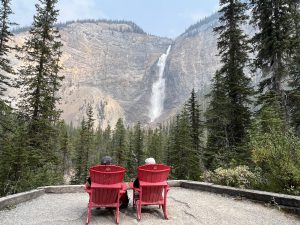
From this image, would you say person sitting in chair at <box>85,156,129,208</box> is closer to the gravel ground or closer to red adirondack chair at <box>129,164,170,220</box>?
the gravel ground

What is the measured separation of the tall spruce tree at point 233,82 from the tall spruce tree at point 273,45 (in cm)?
104

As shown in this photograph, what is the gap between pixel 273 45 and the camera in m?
15.9

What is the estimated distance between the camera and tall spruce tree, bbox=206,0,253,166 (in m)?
17.2

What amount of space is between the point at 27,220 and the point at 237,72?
14.5 meters

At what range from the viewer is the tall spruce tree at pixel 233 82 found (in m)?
17.2

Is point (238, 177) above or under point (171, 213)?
above


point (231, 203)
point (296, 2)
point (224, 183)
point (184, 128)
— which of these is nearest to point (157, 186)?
point (231, 203)

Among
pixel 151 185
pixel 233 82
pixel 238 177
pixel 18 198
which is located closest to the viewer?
pixel 151 185

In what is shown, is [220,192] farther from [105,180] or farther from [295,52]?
[295,52]

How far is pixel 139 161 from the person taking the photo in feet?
152

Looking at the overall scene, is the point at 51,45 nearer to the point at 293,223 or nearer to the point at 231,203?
the point at 231,203

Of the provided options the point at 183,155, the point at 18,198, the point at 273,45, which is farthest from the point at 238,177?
the point at 183,155

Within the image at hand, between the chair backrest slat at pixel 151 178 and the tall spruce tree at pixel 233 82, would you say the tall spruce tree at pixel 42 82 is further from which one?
the chair backrest slat at pixel 151 178

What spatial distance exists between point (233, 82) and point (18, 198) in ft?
43.4
